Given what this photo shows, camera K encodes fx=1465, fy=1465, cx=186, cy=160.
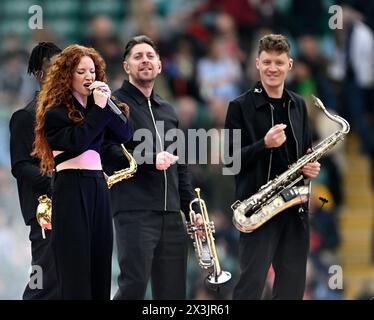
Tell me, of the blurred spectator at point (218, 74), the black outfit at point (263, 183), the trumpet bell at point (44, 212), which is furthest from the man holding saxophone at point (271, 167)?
the blurred spectator at point (218, 74)

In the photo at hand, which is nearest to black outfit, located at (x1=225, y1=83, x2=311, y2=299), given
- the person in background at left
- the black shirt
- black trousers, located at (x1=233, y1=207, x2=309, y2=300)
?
black trousers, located at (x1=233, y1=207, x2=309, y2=300)

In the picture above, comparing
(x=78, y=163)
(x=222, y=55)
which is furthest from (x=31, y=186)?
(x=222, y=55)

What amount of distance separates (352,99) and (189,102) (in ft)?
5.27

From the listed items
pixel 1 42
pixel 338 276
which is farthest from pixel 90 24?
pixel 338 276

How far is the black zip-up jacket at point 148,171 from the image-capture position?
28.6 feet

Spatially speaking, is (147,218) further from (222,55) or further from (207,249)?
(222,55)

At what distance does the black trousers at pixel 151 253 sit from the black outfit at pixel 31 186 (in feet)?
1.39

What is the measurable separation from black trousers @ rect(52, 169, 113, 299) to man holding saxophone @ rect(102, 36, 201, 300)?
73 cm
